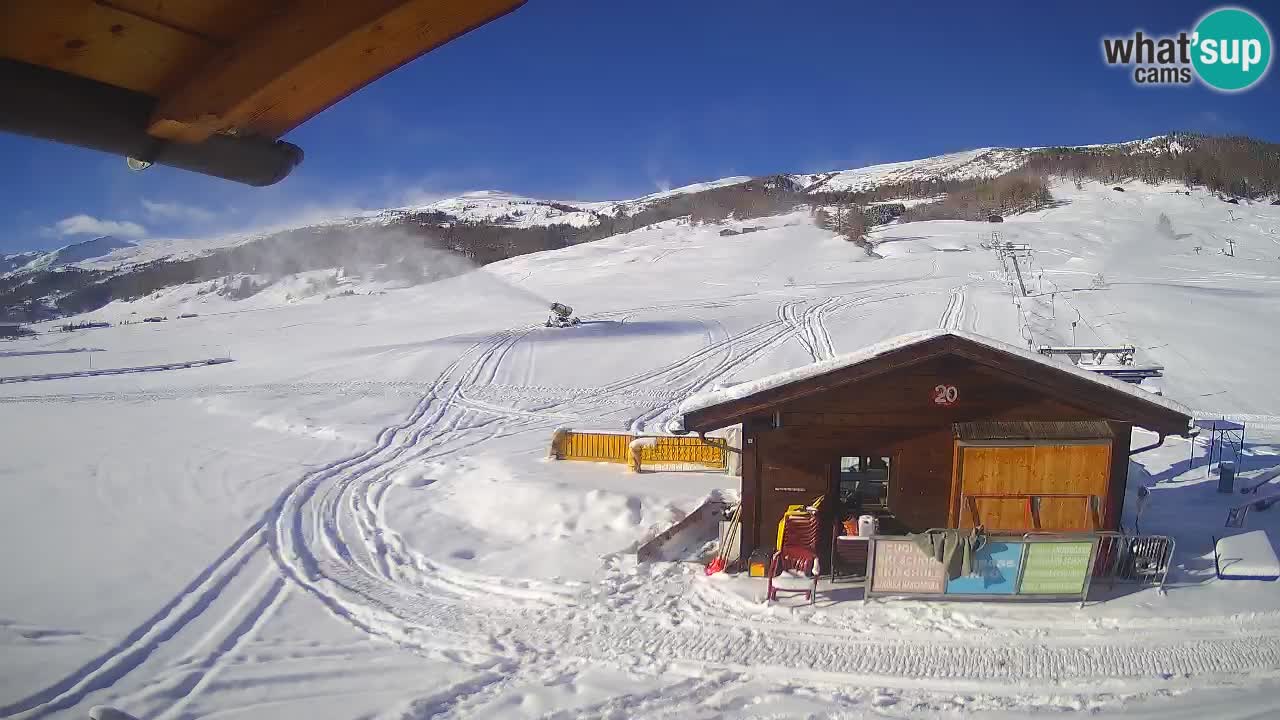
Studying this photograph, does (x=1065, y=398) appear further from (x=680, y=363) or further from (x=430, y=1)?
(x=680, y=363)

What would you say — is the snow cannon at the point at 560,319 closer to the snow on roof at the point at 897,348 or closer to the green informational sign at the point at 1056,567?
the snow on roof at the point at 897,348

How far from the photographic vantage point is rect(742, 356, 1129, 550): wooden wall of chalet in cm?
970

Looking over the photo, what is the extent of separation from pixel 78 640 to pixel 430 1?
35.9ft

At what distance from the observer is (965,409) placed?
9.77 meters

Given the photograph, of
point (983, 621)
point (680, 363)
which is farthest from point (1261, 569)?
point (680, 363)

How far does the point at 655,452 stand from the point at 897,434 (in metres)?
6.98

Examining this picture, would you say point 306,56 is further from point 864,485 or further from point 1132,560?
point 864,485

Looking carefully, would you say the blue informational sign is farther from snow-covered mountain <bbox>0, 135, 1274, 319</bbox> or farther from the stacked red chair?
snow-covered mountain <bbox>0, 135, 1274, 319</bbox>

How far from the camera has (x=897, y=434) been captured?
991cm

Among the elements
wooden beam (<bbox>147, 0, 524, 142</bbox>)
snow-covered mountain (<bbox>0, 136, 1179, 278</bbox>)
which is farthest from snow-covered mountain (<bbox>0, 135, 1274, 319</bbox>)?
wooden beam (<bbox>147, 0, 524, 142</bbox>)

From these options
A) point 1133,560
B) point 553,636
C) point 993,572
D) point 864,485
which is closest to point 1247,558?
point 1133,560

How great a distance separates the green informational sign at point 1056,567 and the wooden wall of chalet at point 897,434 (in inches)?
51.6

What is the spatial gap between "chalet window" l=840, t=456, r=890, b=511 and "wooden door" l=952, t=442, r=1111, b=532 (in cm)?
143

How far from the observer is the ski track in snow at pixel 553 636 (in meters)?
7.39
